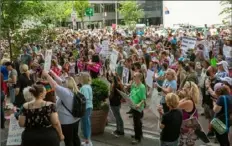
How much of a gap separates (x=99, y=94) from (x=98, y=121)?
0.65 metres

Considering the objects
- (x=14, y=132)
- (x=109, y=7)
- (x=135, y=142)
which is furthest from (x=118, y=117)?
(x=109, y=7)

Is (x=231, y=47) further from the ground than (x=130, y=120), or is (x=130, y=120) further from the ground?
(x=231, y=47)

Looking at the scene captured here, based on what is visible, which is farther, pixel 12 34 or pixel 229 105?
pixel 12 34

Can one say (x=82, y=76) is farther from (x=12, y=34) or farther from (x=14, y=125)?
(x=12, y=34)

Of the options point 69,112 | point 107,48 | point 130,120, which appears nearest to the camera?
point 69,112

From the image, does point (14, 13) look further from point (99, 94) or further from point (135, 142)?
point (135, 142)

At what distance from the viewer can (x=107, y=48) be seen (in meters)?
17.3

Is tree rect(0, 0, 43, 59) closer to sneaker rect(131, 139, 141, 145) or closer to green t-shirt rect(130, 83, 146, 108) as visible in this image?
green t-shirt rect(130, 83, 146, 108)

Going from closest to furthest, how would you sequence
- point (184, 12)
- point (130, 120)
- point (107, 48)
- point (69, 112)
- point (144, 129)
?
point (69, 112) < point (144, 129) < point (130, 120) < point (107, 48) < point (184, 12)

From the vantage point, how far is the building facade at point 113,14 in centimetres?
8806

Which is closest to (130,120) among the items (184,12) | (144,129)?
(144,129)

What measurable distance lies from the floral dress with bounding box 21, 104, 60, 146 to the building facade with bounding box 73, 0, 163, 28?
76402 mm

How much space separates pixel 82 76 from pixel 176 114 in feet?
8.66

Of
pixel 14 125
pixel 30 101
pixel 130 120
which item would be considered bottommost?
pixel 130 120
